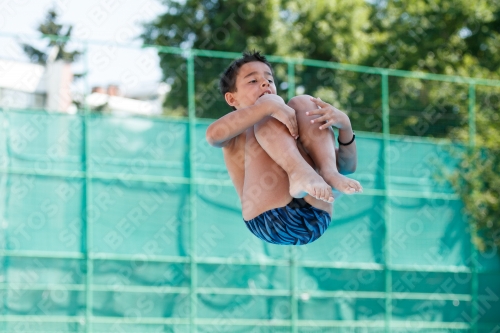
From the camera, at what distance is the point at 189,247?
7.72m

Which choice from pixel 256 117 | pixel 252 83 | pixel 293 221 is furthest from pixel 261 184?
pixel 252 83

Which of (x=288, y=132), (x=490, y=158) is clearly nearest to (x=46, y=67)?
(x=490, y=158)

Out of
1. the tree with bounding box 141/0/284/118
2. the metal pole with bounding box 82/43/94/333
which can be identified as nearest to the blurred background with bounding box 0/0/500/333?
the metal pole with bounding box 82/43/94/333

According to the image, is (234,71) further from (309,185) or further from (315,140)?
(309,185)

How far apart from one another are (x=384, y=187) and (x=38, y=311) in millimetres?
3582

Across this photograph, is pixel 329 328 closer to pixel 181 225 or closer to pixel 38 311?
pixel 181 225

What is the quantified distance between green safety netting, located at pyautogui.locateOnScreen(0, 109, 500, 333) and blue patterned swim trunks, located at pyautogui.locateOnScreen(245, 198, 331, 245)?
4356 millimetres

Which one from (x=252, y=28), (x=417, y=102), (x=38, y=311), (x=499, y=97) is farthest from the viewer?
(x=252, y=28)

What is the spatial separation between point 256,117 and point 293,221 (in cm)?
47

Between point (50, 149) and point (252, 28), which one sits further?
point (252, 28)

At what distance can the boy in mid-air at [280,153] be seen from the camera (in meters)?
3.18

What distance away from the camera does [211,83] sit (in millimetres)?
10219

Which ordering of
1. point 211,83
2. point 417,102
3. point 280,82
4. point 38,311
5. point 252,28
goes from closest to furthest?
point 38,311, point 211,83, point 417,102, point 280,82, point 252,28

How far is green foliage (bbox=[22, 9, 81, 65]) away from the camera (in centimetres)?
803
